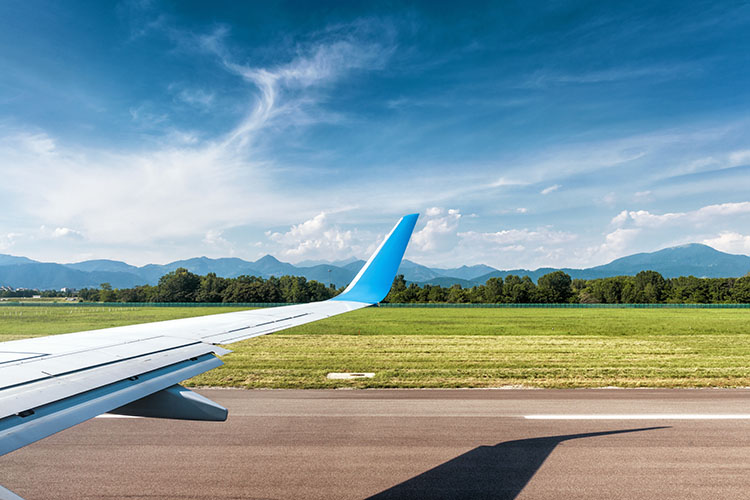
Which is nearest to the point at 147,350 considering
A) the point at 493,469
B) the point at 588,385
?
the point at 493,469

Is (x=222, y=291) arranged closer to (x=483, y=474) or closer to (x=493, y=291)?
(x=493, y=291)

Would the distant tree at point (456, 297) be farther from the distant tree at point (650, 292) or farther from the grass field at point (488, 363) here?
the grass field at point (488, 363)

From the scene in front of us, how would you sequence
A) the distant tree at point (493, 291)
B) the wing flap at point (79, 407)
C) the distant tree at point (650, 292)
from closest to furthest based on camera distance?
the wing flap at point (79, 407)
the distant tree at point (650, 292)
the distant tree at point (493, 291)

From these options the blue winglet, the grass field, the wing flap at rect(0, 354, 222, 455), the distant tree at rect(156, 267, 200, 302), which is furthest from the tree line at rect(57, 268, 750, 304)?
the wing flap at rect(0, 354, 222, 455)

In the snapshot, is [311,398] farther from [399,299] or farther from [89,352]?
[399,299]

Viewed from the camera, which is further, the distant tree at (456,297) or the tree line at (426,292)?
the distant tree at (456,297)

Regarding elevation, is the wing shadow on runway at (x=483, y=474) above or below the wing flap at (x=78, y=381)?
below

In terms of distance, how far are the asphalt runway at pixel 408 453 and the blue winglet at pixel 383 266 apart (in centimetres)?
243

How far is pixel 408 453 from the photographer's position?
6.34m

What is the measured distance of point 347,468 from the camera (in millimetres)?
5832

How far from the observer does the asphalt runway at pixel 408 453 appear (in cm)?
526

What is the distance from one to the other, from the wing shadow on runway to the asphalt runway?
0.07 ft

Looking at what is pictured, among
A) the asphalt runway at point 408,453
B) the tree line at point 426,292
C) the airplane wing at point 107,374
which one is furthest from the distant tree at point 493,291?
the airplane wing at point 107,374

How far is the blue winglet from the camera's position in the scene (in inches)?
220
